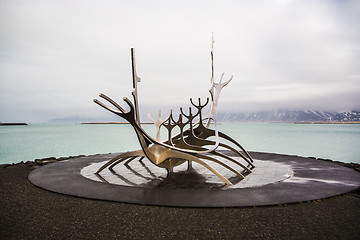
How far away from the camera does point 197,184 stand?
6195 millimetres

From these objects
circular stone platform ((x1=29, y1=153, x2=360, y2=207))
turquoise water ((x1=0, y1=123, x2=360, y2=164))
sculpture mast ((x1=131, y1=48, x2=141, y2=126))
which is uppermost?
sculpture mast ((x1=131, y1=48, x2=141, y2=126))

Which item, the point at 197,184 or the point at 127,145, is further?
the point at 127,145

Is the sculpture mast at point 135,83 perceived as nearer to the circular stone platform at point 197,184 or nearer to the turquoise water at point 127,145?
the circular stone platform at point 197,184

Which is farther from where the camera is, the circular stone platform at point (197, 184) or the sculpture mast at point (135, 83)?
the sculpture mast at point (135, 83)

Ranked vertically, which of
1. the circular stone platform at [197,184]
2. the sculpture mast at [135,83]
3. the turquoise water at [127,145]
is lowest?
the turquoise water at [127,145]

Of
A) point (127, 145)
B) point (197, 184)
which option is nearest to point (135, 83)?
point (197, 184)

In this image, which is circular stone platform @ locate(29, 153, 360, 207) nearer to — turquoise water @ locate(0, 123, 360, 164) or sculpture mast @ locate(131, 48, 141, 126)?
sculpture mast @ locate(131, 48, 141, 126)

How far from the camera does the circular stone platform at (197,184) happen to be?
16.2 feet

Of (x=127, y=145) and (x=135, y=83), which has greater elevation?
(x=135, y=83)

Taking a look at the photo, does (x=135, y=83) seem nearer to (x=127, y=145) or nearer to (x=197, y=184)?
(x=197, y=184)

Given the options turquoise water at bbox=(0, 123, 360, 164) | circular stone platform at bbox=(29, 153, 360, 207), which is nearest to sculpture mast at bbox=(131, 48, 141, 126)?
circular stone platform at bbox=(29, 153, 360, 207)

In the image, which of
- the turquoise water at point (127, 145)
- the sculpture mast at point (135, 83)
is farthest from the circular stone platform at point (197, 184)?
the turquoise water at point (127, 145)

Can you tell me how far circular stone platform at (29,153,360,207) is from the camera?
4.93m

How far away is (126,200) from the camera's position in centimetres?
491
